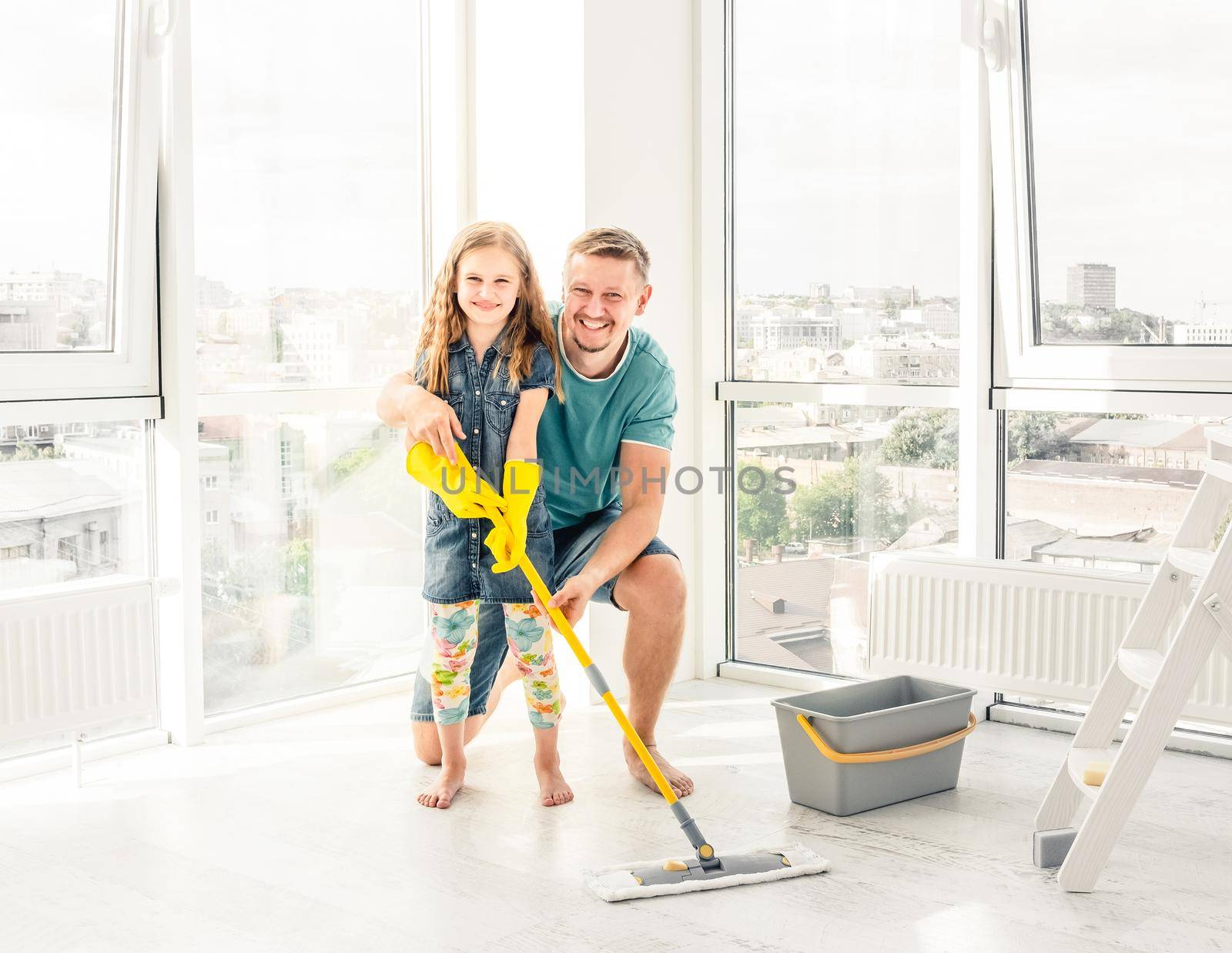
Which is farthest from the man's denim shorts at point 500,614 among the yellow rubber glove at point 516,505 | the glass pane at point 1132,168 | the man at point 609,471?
the glass pane at point 1132,168

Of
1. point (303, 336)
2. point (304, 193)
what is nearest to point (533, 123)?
point (304, 193)

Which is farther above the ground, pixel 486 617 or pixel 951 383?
pixel 951 383

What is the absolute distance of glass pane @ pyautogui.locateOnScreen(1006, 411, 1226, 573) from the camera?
116 inches

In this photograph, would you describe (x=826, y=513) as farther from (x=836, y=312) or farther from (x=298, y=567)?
(x=298, y=567)

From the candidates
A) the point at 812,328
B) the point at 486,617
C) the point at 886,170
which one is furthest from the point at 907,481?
the point at 486,617

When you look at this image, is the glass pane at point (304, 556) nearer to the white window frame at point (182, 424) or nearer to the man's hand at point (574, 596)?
the white window frame at point (182, 424)

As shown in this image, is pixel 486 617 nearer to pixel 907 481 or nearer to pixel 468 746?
pixel 468 746

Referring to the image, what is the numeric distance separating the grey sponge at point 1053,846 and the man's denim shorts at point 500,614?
99 cm

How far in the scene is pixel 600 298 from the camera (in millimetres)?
2607

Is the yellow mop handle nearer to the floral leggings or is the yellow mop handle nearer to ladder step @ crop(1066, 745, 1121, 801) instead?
the floral leggings

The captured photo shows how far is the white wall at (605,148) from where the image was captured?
325 cm

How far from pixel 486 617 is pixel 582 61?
4.86 feet

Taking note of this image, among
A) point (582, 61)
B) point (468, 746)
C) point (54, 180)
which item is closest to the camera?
point (54, 180)

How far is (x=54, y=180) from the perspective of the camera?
2.73 meters
